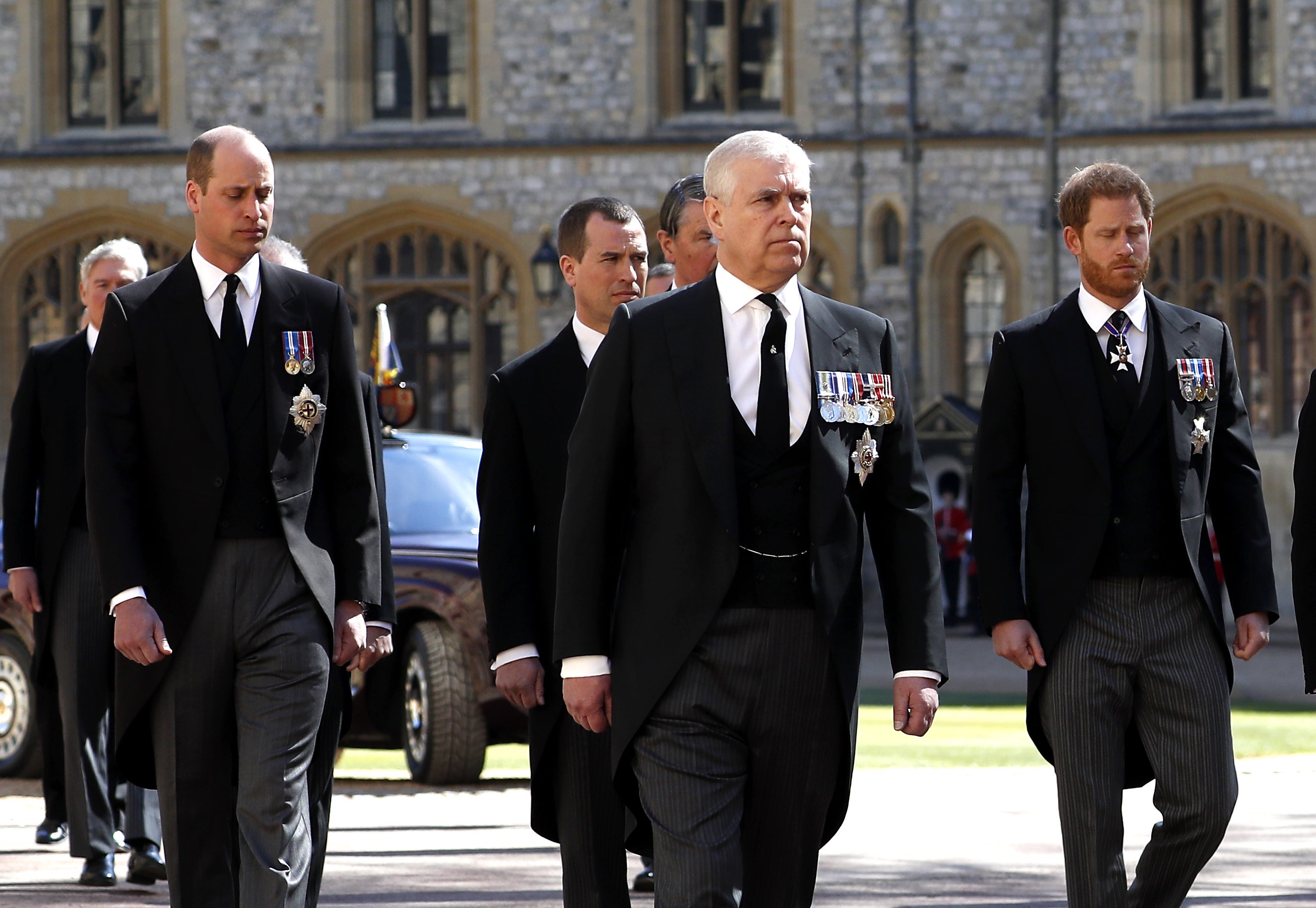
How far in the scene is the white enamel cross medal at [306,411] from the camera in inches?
191

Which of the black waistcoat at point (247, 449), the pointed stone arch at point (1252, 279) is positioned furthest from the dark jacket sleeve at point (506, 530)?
the pointed stone arch at point (1252, 279)

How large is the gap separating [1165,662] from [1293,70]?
20588mm

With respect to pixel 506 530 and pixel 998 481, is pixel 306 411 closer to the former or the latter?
pixel 506 530

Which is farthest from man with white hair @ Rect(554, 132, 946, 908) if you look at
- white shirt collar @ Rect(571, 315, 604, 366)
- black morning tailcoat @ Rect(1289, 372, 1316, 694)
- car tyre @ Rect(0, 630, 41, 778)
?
car tyre @ Rect(0, 630, 41, 778)

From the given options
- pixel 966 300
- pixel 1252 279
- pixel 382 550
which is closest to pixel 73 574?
pixel 382 550

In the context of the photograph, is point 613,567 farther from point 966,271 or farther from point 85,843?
point 966,271

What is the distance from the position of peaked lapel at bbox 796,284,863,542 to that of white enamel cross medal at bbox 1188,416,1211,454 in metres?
1.04

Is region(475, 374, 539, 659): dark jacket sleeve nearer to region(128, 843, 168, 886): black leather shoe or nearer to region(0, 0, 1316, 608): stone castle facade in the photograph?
region(128, 843, 168, 886): black leather shoe

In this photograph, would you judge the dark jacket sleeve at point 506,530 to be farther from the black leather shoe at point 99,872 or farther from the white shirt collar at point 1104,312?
the black leather shoe at point 99,872

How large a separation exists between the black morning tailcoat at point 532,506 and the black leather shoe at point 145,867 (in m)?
2.27

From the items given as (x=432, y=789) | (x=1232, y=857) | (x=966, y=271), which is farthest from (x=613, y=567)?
(x=966, y=271)

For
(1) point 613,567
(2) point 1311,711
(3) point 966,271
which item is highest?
(3) point 966,271

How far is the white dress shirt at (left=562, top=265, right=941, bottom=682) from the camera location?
4.12m

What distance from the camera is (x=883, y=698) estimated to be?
14289 mm
